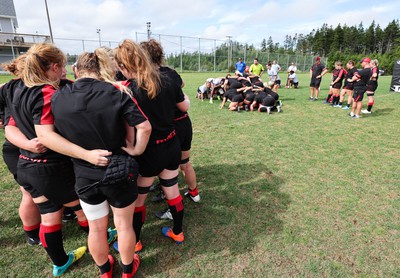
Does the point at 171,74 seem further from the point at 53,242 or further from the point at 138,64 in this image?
the point at 53,242

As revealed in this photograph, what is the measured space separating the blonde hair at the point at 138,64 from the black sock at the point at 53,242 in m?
1.42

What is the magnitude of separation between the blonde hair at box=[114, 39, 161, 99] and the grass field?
1.65m

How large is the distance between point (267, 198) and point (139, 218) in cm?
189

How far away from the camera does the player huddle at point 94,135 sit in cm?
158

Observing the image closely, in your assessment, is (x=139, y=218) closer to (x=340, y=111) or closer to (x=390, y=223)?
(x=390, y=223)

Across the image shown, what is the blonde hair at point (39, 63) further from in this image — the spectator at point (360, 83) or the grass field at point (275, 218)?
the spectator at point (360, 83)

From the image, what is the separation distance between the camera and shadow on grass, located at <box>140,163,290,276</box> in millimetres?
2507

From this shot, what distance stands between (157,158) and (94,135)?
2.07 ft

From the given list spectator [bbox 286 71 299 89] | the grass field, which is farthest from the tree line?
the grass field

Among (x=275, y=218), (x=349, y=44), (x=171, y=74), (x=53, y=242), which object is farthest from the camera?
(x=349, y=44)

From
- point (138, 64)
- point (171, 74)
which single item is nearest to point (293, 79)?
point (171, 74)

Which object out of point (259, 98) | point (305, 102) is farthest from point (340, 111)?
point (259, 98)

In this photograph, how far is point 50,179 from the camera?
1896 millimetres

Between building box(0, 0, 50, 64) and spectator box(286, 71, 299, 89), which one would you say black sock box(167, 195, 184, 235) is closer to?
spectator box(286, 71, 299, 89)
